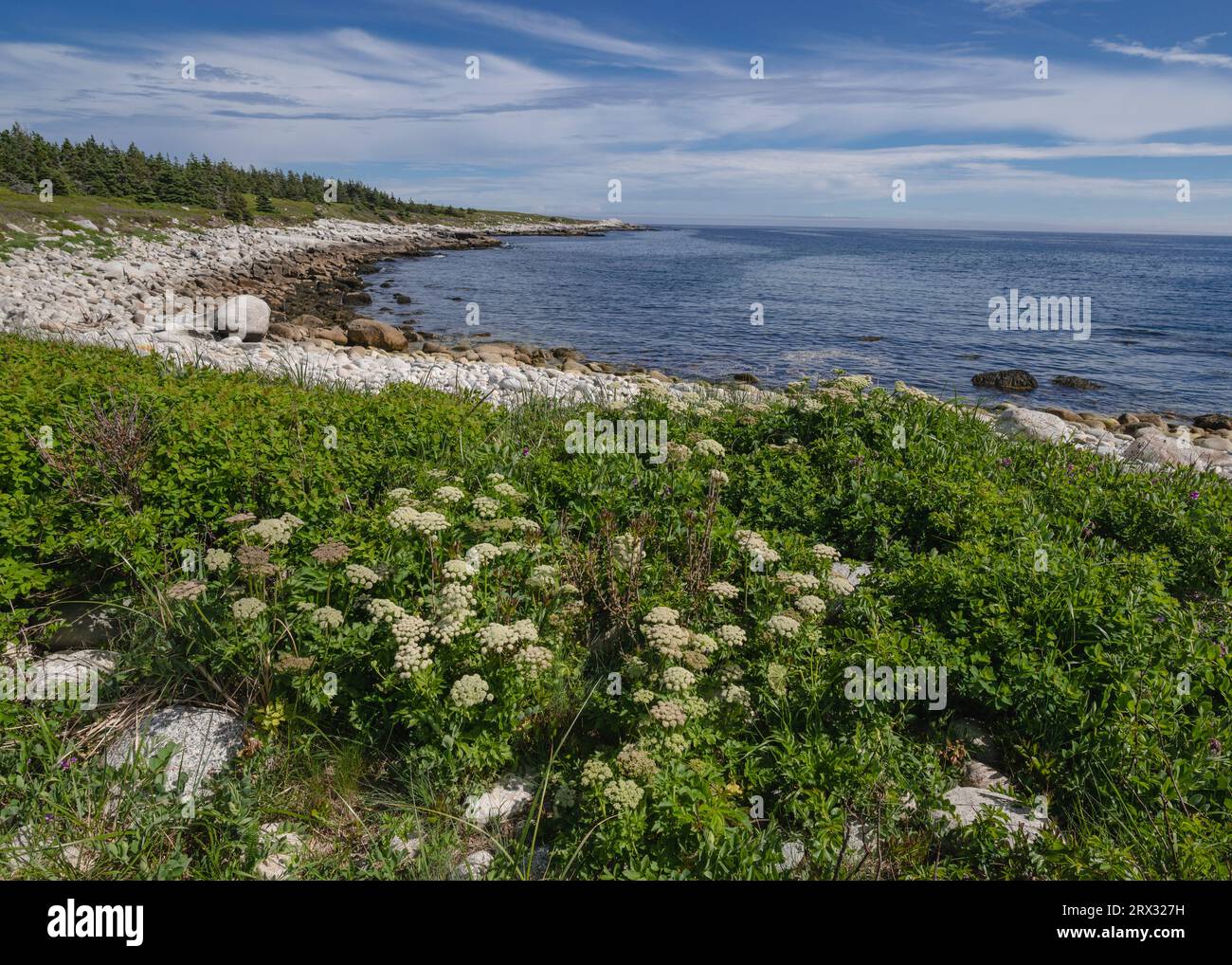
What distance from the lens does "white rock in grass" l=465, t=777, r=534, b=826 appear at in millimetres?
4234

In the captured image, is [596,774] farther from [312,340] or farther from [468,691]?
[312,340]

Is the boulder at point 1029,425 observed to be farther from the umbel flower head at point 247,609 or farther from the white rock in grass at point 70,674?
the white rock in grass at point 70,674

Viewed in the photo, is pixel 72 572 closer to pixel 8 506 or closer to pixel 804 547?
pixel 8 506

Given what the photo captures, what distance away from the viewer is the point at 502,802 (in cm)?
436

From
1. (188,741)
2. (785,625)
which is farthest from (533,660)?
(188,741)

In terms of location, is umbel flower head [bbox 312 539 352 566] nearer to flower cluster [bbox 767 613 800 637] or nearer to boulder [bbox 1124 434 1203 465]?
flower cluster [bbox 767 613 800 637]

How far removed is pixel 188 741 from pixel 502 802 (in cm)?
217

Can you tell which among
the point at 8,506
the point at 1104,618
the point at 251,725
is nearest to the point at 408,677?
the point at 251,725

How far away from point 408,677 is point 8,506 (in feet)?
12.4

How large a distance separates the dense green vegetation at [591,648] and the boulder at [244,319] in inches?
691

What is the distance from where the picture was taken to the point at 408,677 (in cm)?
420

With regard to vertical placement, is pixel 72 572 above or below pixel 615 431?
below
